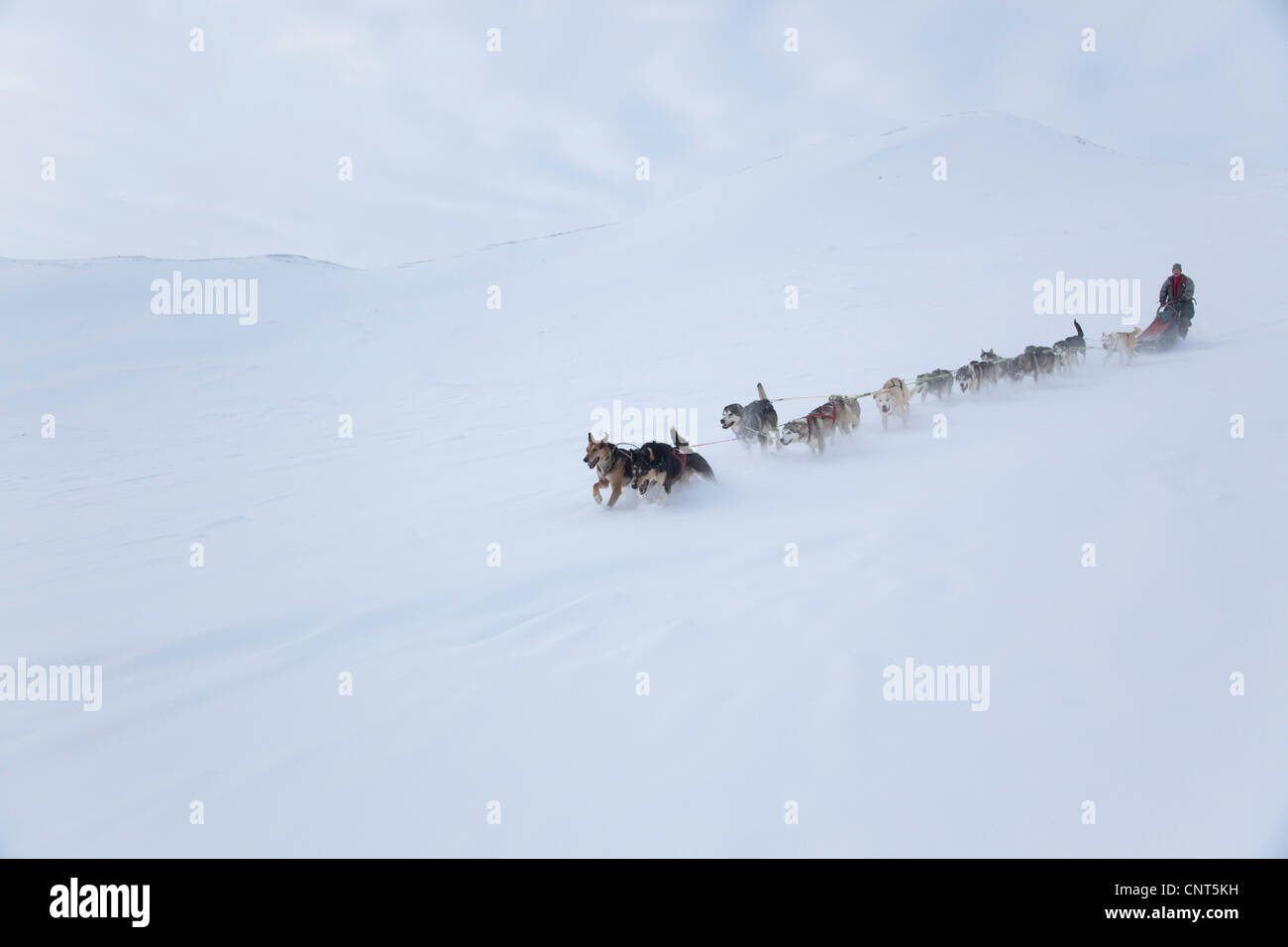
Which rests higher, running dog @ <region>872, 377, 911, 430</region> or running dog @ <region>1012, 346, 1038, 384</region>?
running dog @ <region>1012, 346, 1038, 384</region>

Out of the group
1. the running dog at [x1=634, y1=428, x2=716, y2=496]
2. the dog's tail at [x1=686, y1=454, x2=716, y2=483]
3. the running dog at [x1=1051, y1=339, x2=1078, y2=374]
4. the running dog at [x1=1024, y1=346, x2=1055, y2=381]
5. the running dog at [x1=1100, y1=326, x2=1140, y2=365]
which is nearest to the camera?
the running dog at [x1=634, y1=428, x2=716, y2=496]

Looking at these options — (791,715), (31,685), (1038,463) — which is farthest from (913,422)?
(31,685)

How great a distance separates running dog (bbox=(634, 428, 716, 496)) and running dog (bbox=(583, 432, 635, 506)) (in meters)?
0.06

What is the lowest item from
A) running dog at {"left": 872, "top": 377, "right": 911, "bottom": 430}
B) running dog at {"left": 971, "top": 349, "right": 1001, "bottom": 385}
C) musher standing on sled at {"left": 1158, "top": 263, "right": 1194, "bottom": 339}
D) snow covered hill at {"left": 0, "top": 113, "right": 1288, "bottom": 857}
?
snow covered hill at {"left": 0, "top": 113, "right": 1288, "bottom": 857}

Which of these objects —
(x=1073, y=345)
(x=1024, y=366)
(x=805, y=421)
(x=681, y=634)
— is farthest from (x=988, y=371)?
(x=681, y=634)

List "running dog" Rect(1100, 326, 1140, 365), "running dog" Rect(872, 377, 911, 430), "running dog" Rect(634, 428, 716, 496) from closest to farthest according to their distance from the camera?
"running dog" Rect(634, 428, 716, 496) < "running dog" Rect(872, 377, 911, 430) < "running dog" Rect(1100, 326, 1140, 365)

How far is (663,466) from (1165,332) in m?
9.52

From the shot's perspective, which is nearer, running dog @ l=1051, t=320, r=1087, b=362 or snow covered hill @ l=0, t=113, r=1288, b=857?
snow covered hill @ l=0, t=113, r=1288, b=857

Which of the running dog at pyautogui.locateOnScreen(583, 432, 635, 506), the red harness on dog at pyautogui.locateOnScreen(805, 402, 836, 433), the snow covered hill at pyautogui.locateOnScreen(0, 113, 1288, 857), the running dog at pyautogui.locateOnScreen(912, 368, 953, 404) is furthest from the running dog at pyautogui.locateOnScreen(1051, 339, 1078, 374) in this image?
the running dog at pyautogui.locateOnScreen(583, 432, 635, 506)

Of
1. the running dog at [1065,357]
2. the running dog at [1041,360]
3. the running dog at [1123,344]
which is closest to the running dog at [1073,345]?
the running dog at [1065,357]

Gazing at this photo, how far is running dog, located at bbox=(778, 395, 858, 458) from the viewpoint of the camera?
20.9 ft

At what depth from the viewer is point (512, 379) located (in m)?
14.5

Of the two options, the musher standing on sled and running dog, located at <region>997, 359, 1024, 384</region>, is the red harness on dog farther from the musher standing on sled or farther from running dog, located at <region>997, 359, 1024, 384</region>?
the musher standing on sled
